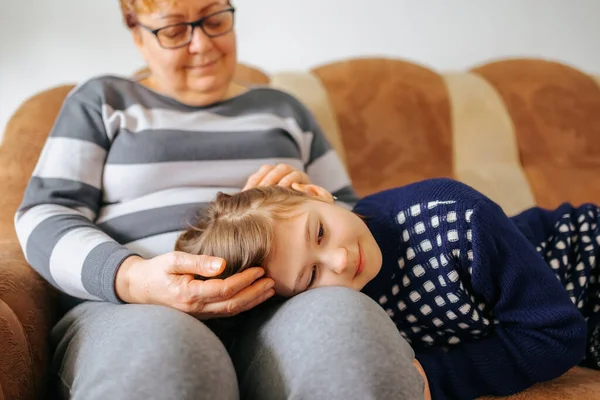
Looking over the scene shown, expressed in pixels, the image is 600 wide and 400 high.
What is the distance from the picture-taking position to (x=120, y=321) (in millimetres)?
807

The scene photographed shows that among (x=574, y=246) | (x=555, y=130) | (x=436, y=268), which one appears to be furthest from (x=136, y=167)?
(x=555, y=130)

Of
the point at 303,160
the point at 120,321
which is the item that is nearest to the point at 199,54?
the point at 303,160

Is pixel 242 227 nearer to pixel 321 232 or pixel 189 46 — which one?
pixel 321 232

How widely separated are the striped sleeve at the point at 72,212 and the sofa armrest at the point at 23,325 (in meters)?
0.04

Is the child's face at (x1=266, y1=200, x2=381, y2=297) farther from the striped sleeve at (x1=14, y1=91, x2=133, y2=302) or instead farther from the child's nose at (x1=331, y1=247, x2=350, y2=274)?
the striped sleeve at (x1=14, y1=91, x2=133, y2=302)

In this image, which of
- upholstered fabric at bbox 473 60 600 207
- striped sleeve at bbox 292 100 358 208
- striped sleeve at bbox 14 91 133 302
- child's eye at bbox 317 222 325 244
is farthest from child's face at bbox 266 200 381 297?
upholstered fabric at bbox 473 60 600 207

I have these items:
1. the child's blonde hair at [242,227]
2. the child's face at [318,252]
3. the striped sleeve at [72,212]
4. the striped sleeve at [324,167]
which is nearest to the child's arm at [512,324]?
the child's face at [318,252]

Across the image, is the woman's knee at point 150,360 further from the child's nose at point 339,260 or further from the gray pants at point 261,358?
the child's nose at point 339,260

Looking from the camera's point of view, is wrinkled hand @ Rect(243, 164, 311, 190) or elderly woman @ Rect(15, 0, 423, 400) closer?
elderly woman @ Rect(15, 0, 423, 400)

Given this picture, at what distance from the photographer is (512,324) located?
104 cm

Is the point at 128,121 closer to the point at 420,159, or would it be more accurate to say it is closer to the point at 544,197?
the point at 420,159

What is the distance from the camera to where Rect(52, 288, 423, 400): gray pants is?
699 mm

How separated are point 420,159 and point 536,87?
1.45 feet

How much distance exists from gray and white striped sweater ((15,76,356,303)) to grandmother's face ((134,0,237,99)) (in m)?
0.06
